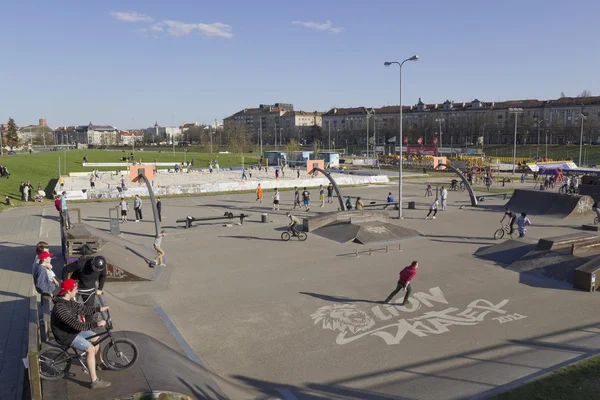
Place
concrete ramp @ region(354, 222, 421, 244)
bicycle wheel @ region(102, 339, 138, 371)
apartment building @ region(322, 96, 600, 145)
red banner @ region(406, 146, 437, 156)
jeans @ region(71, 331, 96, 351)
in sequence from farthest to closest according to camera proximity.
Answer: apartment building @ region(322, 96, 600, 145) → red banner @ region(406, 146, 437, 156) → concrete ramp @ region(354, 222, 421, 244) → bicycle wheel @ region(102, 339, 138, 371) → jeans @ region(71, 331, 96, 351)

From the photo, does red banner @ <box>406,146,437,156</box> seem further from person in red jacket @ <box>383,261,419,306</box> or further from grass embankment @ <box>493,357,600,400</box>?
grass embankment @ <box>493,357,600,400</box>

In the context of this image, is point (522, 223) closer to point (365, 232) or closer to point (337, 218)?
point (365, 232)

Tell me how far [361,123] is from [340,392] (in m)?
149

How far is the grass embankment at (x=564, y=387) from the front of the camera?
801 centimetres

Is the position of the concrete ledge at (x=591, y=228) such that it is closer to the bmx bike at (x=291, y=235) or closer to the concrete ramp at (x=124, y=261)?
the bmx bike at (x=291, y=235)

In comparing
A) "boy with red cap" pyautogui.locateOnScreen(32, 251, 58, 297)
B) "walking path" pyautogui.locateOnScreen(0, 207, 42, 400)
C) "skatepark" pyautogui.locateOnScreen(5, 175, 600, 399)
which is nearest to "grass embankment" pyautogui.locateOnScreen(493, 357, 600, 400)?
"skatepark" pyautogui.locateOnScreen(5, 175, 600, 399)

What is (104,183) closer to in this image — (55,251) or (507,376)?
(55,251)

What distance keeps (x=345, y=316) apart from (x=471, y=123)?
121214mm

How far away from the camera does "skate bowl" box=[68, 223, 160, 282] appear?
48.6 ft

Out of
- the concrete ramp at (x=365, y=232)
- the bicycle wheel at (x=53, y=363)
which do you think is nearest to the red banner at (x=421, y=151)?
the concrete ramp at (x=365, y=232)

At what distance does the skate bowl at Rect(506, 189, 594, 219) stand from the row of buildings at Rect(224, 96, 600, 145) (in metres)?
55.7

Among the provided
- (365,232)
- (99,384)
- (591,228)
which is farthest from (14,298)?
(591,228)

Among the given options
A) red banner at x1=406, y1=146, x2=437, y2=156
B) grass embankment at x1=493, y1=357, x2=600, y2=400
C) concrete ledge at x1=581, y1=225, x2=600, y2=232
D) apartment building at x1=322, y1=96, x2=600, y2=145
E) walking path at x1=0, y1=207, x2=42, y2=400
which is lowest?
grass embankment at x1=493, y1=357, x2=600, y2=400

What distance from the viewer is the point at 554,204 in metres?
29.0
